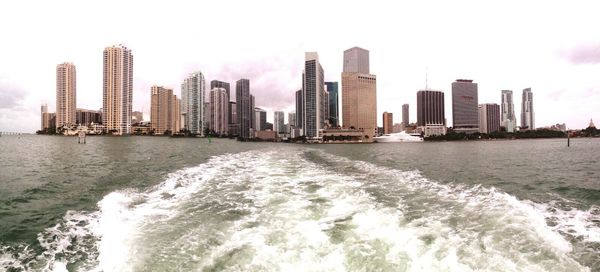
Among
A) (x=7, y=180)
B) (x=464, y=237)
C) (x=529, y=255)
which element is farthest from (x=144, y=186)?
Result: (x=529, y=255)

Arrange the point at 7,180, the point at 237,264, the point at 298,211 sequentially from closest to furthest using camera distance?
the point at 237,264 → the point at 298,211 → the point at 7,180

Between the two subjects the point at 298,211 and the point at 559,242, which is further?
the point at 298,211

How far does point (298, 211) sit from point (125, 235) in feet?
16.0

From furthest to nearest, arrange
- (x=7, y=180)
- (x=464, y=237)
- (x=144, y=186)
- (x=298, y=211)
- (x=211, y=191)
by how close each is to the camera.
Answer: (x=7, y=180), (x=144, y=186), (x=211, y=191), (x=298, y=211), (x=464, y=237)

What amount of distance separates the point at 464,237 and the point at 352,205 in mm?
3821

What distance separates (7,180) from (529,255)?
2353cm

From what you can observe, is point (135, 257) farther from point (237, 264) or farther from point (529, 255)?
point (529, 255)

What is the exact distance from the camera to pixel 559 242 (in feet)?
23.5

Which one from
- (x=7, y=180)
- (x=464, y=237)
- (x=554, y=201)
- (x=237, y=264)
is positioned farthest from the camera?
(x=7, y=180)

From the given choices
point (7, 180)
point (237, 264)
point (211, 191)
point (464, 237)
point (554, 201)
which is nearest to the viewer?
point (237, 264)

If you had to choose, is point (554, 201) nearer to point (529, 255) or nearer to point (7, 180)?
point (529, 255)

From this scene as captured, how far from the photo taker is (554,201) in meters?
12.2

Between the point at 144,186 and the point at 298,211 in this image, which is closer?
the point at 298,211

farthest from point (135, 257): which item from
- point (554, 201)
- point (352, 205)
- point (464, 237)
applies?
point (554, 201)
